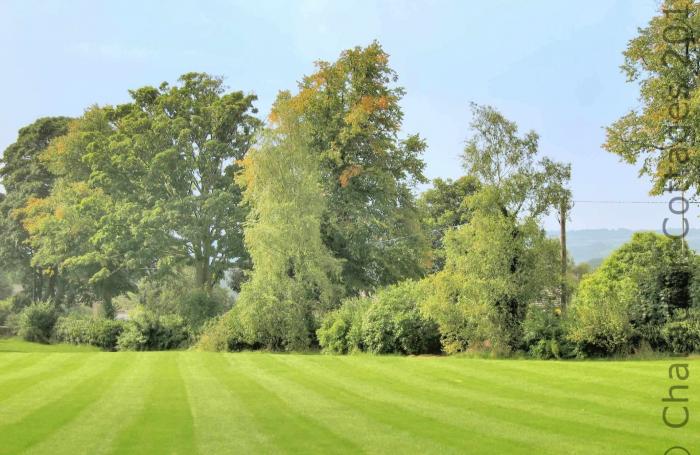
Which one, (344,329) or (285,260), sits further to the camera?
(285,260)

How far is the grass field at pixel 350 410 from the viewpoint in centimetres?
895

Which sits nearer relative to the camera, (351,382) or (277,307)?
(351,382)

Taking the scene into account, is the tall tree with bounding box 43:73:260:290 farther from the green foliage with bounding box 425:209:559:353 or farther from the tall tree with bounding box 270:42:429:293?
the green foliage with bounding box 425:209:559:353

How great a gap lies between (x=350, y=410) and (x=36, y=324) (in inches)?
1619

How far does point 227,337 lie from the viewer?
1270 inches

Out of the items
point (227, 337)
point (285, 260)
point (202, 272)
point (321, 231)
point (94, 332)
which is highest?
point (321, 231)

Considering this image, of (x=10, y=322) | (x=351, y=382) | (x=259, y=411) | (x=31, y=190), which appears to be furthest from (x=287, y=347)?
(x=31, y=190)

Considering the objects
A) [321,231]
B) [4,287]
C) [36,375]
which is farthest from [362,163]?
[4,287]

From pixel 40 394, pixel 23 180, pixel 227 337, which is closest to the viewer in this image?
pixel 40 394

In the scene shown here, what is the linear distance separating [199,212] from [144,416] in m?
34.3

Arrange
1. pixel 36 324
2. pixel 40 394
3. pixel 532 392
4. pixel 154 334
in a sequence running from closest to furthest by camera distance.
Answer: pixel 532 392
pixel 40 394
pixel 154 334
pixel 36 324

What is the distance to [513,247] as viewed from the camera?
78.8 feet

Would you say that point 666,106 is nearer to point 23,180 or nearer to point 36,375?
point 36,375

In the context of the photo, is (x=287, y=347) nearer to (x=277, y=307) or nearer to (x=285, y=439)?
(x=277, y=307)
